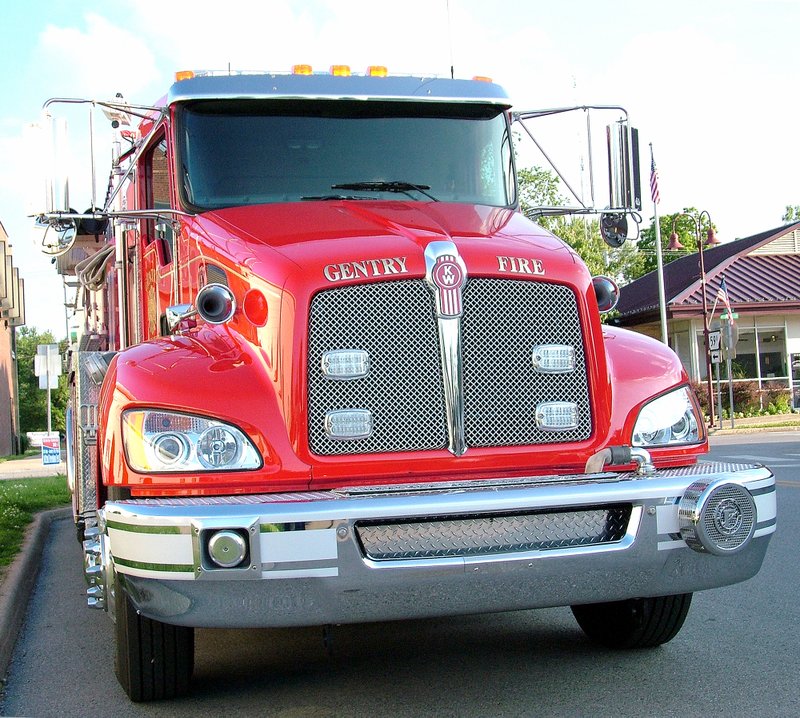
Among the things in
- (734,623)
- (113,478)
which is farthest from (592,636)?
(113,478)

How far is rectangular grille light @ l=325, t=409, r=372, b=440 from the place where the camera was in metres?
4.50

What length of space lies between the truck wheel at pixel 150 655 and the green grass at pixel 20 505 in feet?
14.0

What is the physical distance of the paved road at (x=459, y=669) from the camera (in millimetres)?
4703

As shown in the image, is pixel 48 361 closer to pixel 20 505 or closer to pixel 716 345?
pixel 20 505

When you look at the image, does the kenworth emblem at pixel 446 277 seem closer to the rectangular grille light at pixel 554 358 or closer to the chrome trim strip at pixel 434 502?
the rectangular grille light at pixel 554 358

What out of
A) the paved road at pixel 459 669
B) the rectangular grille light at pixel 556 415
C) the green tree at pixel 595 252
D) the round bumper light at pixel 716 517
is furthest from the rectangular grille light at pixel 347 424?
the green tree at pixel 595 252

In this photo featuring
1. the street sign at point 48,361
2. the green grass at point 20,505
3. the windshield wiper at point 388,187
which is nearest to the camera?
the windshield wiper at point 388,187

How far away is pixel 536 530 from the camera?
4.25 metres

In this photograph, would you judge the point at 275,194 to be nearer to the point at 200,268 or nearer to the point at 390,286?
the point at 200,268

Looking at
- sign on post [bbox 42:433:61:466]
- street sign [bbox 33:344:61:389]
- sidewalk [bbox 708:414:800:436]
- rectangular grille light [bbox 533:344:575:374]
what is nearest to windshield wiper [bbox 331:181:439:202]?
rectangular grille light [bbox 533:344:575:374]

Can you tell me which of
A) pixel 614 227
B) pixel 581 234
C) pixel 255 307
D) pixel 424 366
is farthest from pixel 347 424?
pixel 581 234

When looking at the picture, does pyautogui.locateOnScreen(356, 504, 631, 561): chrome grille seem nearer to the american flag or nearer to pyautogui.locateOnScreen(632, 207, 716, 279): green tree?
the american flag

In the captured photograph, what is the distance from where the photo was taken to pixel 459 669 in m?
5.32

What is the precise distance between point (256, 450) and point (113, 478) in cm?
60
